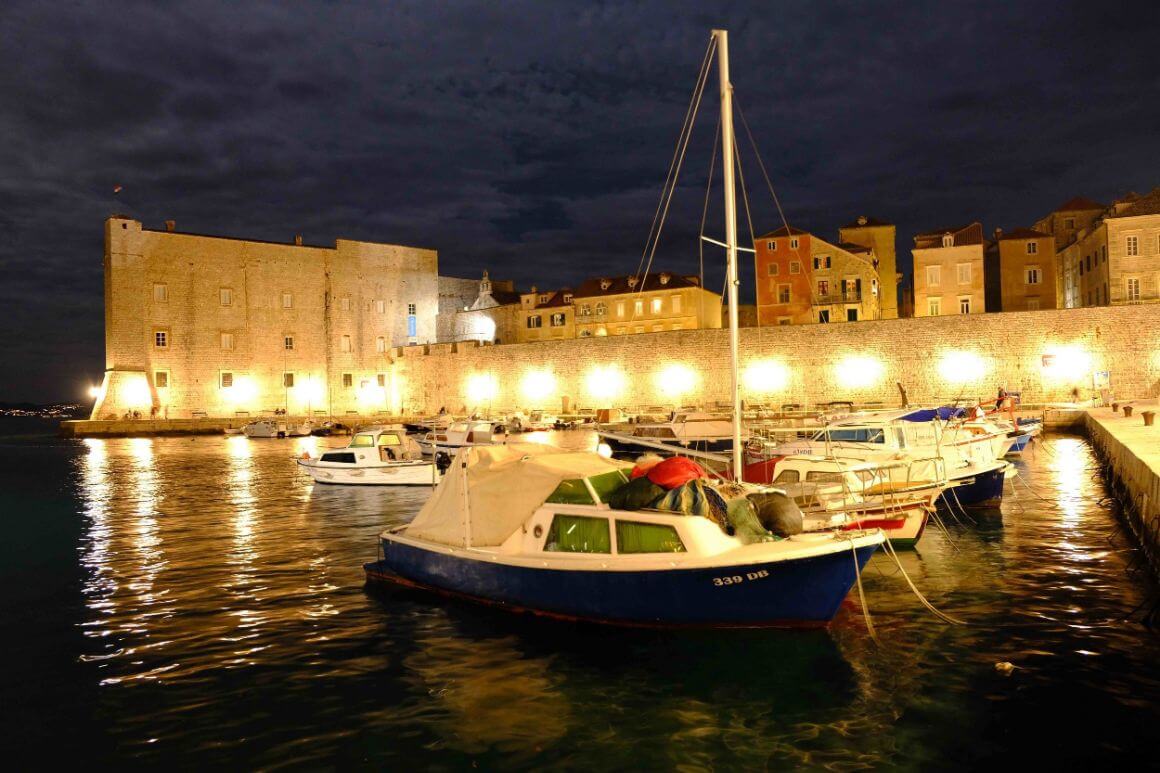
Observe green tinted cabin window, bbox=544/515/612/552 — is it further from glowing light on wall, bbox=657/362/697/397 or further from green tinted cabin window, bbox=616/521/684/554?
glowing light on wall, bbox=657/362/697/397

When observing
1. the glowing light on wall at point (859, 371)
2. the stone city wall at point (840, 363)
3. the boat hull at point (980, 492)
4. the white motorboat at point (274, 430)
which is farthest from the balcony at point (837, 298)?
the boat hull at point (980, 492)

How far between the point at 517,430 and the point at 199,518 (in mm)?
30970

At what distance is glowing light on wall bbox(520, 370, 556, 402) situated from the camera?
61.7m

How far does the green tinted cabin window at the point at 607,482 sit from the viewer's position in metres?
10.5

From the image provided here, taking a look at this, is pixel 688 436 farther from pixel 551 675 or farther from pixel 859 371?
pixel 551 675

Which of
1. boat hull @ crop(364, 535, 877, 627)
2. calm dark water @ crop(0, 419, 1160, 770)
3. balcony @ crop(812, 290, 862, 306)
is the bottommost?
calm dark water @ crop(0, 419, 1160, 770)

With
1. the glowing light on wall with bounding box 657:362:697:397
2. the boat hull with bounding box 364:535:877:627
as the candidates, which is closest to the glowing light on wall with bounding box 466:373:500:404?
the glowing light on wall with bounding box 657:362:697:397

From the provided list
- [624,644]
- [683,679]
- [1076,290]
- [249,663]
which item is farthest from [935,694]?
[1076,290]

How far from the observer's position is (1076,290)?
62188 mm

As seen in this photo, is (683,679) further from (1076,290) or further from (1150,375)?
(1076,290)

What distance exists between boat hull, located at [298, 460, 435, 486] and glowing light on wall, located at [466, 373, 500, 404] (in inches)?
1513

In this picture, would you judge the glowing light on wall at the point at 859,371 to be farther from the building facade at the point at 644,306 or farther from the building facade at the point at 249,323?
the building facade at the point at 249,323

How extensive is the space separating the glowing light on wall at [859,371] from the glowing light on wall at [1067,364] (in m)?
8.59

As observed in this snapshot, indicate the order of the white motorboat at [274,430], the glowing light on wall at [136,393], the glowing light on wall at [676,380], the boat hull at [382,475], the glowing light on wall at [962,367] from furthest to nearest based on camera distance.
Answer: the glowing light on wall at [136,393] < the white motorboat at [274,430] < the glowing light on wall at [676,380] < the glowing light on wall at [962,367] < the boat hull at [382,475]
